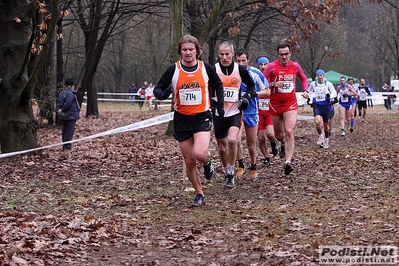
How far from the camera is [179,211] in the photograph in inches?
392

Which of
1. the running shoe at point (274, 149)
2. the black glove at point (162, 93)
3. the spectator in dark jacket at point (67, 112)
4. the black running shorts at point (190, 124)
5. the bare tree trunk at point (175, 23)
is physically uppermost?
the bare tree trunk at point (175, 23)

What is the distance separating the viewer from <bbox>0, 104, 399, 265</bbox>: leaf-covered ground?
7.42 metres

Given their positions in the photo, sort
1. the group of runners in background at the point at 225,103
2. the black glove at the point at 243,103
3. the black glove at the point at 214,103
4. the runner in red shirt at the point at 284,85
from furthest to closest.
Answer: the runner in red shirt at the point at 284,85, the black glove at the point at 243,103, the black glove at the point at 214,103, the group of runners in background at the point at 225,103

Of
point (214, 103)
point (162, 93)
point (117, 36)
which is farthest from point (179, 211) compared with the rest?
point (117, 36)

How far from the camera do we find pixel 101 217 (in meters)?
9.53

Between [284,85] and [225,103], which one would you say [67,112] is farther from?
[225,103]

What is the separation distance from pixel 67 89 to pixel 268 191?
355 inches

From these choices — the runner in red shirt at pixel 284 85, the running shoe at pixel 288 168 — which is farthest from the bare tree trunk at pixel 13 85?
the running shoe at pixel 288 168

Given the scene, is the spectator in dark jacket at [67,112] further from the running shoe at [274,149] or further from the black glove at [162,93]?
the black glove at [162,93]

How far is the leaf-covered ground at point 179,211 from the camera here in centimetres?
742

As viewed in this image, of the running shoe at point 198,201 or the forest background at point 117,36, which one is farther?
the forest background at point 117,36

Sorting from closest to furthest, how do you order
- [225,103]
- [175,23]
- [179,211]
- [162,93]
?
[162,93]
[179,211]
[225,103]
[175,23]

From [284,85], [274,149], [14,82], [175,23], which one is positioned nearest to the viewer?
[284,85]

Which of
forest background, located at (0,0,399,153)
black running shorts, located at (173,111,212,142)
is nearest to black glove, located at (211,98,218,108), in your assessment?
black running shorts, located at (173,111,212,142)
